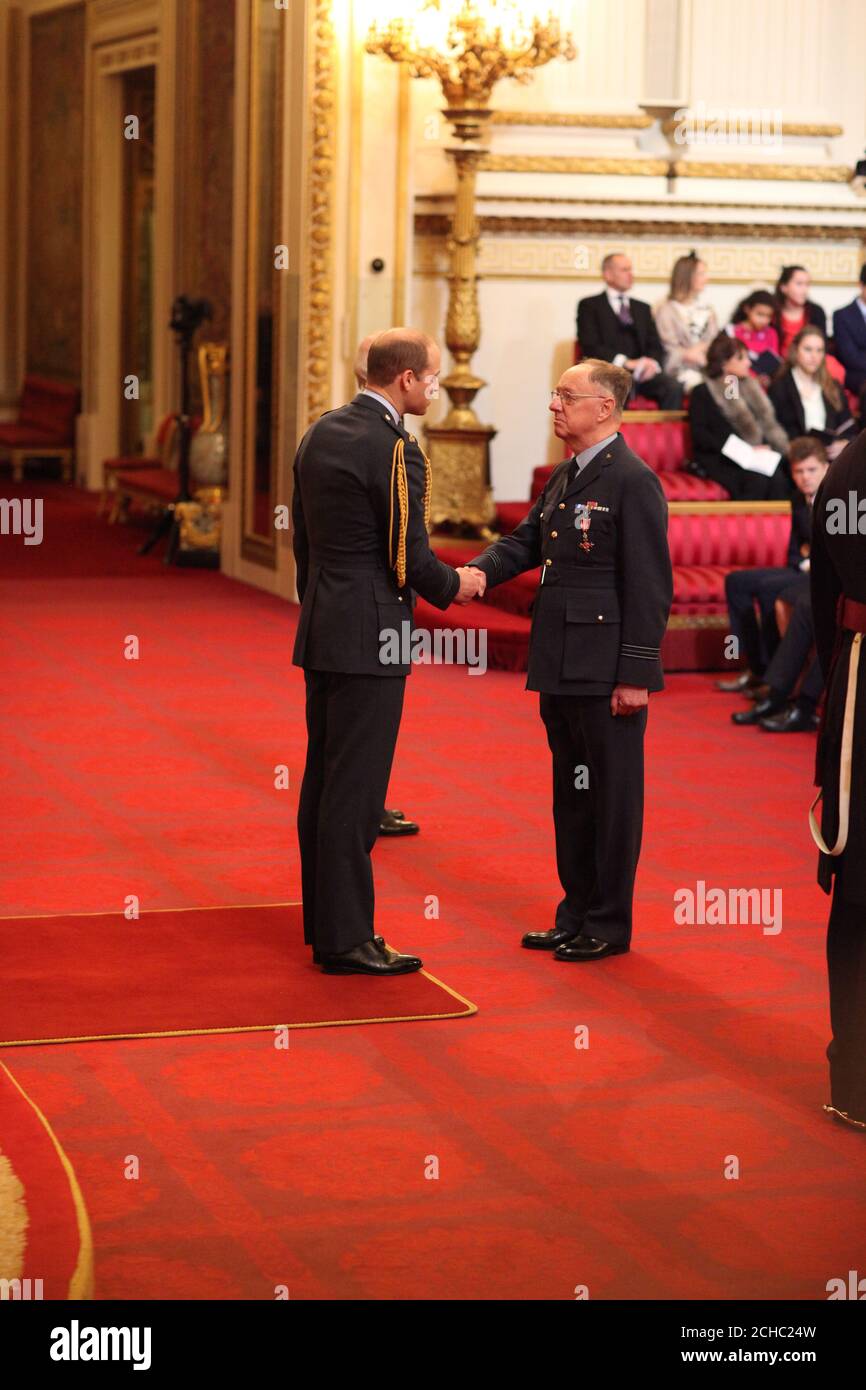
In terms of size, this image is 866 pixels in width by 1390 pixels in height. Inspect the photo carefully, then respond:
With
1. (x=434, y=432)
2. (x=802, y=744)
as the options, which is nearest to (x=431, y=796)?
(x=802, y=744)

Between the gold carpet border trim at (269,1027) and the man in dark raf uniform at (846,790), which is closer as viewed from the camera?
the man in dark raf uniform at (846,790)

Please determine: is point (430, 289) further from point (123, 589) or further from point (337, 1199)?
point (337, 1199)

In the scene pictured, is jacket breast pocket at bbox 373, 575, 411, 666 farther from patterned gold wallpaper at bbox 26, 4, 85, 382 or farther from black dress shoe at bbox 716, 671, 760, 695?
patterned gold wallpaper at bbox 26, 4, 85, 382

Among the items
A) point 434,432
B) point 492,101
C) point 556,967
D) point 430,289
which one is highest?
point 492,101

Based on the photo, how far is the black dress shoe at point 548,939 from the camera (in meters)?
5.57

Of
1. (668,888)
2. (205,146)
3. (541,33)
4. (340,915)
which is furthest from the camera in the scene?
(205,146)

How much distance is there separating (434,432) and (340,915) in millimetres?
7031

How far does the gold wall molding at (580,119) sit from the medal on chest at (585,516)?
24.5 feet

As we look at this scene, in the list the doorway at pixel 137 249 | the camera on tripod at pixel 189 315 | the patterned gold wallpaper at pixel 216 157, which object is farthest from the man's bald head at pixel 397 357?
the doorway at pixel 137 249

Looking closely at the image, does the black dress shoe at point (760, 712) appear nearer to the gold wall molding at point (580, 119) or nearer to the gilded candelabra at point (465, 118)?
the gilded candelabra at point (465, 118)

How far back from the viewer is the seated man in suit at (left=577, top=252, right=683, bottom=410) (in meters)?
11.8

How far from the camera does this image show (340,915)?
5.23 m

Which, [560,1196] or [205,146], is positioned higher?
[205,146]

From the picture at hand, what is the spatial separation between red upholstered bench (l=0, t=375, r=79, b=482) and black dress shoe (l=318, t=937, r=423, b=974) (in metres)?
14.1
